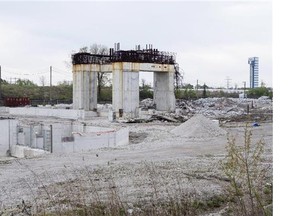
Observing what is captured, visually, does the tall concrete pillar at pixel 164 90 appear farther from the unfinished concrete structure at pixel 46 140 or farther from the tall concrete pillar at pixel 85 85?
the unfinished concrete structure at pixel 46 140

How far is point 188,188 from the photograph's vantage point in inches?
349

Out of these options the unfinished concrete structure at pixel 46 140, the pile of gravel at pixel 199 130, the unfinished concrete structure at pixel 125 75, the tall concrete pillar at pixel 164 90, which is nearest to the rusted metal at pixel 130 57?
the unfinished concrete structure at pixel 125 75

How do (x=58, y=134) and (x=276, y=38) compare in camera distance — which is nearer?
(x=276, y=38)

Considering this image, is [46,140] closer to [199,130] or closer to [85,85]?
[199,130]

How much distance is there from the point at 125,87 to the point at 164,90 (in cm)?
504

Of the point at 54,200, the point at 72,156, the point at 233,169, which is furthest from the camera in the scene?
the point at 72,156

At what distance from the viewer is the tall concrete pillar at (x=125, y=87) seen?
2975 cm

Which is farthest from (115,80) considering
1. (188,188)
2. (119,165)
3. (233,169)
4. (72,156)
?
(233,169)

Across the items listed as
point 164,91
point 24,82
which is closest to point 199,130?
point 164,91

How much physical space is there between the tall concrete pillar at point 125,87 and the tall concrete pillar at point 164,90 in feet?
12.6

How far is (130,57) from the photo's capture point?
99.1 ft

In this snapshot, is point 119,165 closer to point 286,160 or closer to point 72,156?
point 72,156

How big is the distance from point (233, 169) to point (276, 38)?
2547mm

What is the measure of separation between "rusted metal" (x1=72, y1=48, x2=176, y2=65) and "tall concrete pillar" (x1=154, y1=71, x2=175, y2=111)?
4.56 ft
